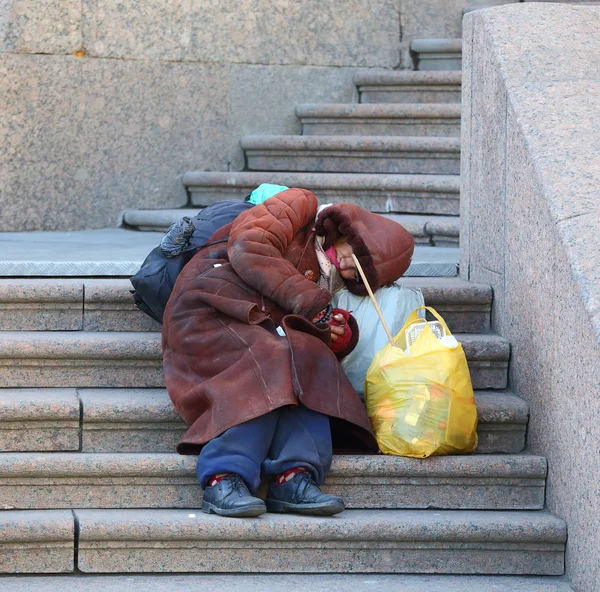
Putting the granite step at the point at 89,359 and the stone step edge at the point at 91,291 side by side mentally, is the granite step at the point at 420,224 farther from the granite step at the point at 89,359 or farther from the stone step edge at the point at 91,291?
the granite step at the point at 89,359

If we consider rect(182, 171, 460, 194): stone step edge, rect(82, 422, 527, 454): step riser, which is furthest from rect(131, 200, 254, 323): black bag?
rect(182, 171, 460, 194): stone step edge

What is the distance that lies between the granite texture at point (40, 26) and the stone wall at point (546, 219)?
2384 millimetres

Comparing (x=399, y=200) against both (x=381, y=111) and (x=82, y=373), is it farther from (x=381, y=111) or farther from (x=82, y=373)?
(x=82, y=373)

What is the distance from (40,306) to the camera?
4184mm

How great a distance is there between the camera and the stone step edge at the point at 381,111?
6.27 meters

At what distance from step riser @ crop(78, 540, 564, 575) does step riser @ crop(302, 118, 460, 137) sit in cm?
332

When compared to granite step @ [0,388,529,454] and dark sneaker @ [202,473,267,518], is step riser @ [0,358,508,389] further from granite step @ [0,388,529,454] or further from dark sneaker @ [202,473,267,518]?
dark sneaker @ [202,473,267,518]

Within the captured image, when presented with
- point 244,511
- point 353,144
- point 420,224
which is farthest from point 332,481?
point 353,144

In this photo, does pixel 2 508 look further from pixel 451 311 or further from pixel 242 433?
pixel 451 311

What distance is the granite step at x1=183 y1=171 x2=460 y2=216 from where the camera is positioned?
567cm

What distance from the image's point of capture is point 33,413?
12.0 feet

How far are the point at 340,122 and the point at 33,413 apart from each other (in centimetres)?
347

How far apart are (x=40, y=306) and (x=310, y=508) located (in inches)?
55.8

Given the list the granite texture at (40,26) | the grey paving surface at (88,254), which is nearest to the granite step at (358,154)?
the grey paving surface at (88,254)
